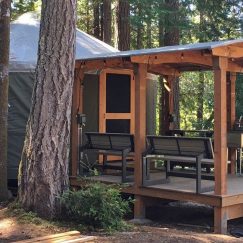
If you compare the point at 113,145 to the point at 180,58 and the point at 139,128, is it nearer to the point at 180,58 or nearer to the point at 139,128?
the point at 139,128

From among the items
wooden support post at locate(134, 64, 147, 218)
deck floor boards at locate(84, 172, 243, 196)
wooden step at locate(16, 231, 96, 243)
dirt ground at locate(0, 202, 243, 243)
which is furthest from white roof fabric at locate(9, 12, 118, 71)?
wooden step at locate(16, 231, 96, 243)

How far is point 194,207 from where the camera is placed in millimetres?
9062

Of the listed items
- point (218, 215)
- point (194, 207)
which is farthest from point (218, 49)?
point (194, 207)

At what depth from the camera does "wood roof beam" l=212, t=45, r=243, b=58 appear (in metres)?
6.62

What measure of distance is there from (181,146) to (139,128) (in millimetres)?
734

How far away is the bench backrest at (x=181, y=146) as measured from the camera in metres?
6.99

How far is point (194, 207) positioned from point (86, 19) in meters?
11.7

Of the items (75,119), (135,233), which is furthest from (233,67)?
(135,233)

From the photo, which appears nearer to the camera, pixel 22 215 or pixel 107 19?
pixel 22 215

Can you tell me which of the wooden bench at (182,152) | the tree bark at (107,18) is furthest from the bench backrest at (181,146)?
the tree bark at (107,18)

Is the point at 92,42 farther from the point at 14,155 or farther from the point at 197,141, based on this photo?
the point at 197,141

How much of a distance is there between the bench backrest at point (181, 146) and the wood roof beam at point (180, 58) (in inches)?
43.8

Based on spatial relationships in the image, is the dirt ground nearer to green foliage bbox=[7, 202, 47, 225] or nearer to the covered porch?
green foliage bbox=[7, 202, 47, 225]

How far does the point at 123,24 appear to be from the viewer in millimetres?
13469
